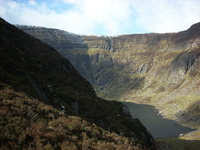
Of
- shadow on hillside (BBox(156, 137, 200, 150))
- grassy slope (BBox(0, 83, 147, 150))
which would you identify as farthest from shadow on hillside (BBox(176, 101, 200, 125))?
grassy slope (BBox(0, 83, 147, 150))

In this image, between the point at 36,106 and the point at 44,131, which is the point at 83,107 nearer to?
the point at 36,106

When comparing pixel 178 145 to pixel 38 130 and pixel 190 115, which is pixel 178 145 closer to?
pixel 190 115

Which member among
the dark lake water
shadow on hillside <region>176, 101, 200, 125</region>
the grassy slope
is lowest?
the dark lake water

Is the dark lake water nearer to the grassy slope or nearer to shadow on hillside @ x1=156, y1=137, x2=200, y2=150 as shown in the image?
shadow on hillside @ x1=156, y1=137, x2=200, y2=150

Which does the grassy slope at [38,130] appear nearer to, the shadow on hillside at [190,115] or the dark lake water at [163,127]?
the dark lake water at [163,127]

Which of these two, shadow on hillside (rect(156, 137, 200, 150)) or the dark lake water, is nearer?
shadow on hillside (rect(156, 137, 200, 150))

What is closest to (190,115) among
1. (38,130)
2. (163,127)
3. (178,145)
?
(163,127)

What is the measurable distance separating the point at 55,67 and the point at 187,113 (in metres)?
125

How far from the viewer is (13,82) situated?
21047 millimetres

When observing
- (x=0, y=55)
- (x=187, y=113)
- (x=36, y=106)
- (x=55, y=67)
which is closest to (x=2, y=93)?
(x=36, y=106)

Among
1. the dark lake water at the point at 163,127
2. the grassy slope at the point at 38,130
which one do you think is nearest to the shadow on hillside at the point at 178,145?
the dark lake water at the point at 163,127

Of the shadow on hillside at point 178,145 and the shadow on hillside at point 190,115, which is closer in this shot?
the shadow on hillside at point 178,145

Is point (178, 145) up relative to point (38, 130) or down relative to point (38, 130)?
down

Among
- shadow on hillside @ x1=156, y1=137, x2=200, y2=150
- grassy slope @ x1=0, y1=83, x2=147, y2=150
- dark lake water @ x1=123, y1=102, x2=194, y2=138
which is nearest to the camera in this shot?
→ grassy slope @ x1=0, y1=83, x2=147, y2=150
